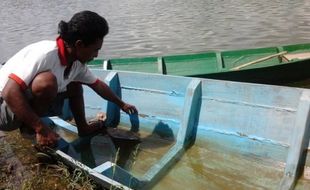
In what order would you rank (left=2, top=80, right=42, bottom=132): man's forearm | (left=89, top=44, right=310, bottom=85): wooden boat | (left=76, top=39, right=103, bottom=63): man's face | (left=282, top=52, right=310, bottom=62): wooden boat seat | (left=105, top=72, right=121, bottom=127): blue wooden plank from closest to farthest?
(left=2, top=80, right=42, bottom=132): man's forearm, (left=76, top=39, right=103, bottom=63): man's face, (left=105, top=72, right=121, bottom=127): blue wooden plank, (left=89, top=44, right=310, bottom=85): wooden boat, (left=282, top=52, right=310, bottom=62): wooden boat seat

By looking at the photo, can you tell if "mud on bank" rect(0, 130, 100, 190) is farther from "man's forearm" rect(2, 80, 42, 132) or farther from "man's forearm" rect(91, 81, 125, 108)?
"man's forearm" rect(91, 81, 125, 108)

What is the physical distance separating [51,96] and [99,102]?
1.25m

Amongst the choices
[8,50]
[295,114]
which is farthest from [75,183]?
[8,50]

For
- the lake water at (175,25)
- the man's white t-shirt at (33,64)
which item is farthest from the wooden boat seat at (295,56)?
the man's white t-shirt at (33,64)

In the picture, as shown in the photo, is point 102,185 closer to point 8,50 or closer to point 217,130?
point 217,130

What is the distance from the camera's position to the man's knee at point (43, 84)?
276 cm

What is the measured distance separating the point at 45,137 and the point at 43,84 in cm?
39

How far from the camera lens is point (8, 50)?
36.1 feet

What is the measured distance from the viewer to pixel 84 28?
269cm

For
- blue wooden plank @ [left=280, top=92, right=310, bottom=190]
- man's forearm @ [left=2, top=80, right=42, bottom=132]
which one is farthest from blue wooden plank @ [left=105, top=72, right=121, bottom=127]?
blue wooden plank @ [left=280, top=92, right=310, bottom=190]

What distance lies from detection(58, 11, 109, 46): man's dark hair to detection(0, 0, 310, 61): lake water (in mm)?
6605

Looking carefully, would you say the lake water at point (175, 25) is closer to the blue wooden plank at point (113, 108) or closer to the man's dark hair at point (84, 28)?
the blue wooden plank at point (113, 108)

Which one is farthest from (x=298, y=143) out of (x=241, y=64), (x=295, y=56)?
(x=295, y=56)

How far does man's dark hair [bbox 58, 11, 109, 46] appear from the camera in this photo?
2689mm
